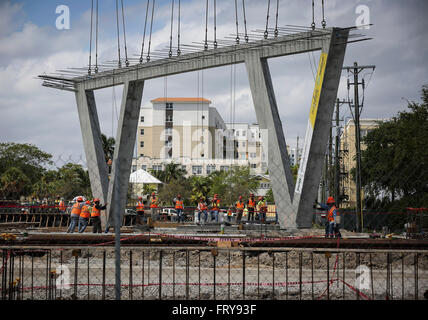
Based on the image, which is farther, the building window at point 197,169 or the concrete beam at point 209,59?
the building window at point 197,169

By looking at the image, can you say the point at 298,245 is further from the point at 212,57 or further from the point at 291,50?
the point at 212,57

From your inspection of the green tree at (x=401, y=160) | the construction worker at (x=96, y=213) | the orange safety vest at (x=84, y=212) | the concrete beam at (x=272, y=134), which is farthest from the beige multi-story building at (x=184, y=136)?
the concrete beam at (x=272, y=134)

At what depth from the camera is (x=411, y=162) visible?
35000mm

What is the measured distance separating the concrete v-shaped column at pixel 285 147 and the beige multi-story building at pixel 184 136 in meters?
69.0

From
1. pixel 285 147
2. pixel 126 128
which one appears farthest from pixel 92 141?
pixel 285 147

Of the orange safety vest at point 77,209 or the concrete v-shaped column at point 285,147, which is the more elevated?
the concrete v-shaped column at point 285,147

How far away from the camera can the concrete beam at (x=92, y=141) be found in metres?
24.5

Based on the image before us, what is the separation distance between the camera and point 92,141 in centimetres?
2453

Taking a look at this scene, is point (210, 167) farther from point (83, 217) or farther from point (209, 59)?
point (83, 217)

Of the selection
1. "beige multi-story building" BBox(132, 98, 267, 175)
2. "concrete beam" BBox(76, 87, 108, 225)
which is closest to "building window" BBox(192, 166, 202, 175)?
"beige multi-story building" BBox(132, 98, 267, 175)

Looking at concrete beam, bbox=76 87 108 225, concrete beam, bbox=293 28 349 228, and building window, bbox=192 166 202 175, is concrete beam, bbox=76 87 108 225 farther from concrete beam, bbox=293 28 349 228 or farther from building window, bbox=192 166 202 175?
building window, bbox=192 166 202 175

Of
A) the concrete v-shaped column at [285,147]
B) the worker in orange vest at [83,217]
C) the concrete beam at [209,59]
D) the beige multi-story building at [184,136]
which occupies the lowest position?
the worker in orange vest at [83,217]

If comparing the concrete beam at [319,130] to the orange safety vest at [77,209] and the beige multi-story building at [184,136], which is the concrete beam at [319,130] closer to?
the orange safety vest at [77,209]
